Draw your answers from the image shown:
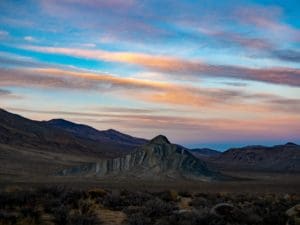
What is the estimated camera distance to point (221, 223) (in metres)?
15.7

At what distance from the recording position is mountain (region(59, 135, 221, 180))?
302 ft

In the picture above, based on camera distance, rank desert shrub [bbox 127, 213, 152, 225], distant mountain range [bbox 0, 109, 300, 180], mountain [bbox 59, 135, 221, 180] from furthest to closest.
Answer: distant mountain range [bbox 0, 109, 300, 180]
mountain [bbox 59, 135, 221, 180]
desert shrub [bbox 127, 213, 152, 225]

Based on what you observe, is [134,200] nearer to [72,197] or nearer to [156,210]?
[72,197]

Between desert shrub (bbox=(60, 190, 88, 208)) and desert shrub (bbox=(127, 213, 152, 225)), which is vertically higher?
desert shrub (bbox=(60, 190, 88, 208))

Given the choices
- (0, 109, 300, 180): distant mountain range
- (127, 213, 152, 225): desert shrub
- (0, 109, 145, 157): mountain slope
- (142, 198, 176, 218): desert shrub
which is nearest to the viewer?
(127, 213, 152, 225): desert shrub

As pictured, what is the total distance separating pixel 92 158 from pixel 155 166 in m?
56.9

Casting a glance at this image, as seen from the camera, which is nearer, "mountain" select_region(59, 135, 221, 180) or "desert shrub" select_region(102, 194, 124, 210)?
"desert shrub" select_region(102, 194, 124, 210)

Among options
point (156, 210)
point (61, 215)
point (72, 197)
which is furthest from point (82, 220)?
point (72, 197)

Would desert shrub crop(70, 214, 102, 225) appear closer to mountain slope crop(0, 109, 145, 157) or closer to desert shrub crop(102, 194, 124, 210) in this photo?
desert shrub crop(102, 194, 124, 210)

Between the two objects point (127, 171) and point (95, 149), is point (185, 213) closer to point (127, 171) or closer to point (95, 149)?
point (127, 171)

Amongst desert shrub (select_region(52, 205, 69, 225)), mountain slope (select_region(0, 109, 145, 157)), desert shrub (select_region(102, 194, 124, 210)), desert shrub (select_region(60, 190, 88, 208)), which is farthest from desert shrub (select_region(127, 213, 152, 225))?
mountain slope (select_region(0, 109, 145, 157))

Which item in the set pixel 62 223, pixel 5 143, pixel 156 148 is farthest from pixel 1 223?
pixel 5 143

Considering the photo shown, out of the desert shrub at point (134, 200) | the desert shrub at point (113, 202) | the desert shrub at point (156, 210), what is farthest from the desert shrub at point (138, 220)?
the desert shrub at point (134, 200)

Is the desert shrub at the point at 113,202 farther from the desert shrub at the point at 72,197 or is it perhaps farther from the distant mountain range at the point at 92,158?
the distant mountain range at the point at 92,158
